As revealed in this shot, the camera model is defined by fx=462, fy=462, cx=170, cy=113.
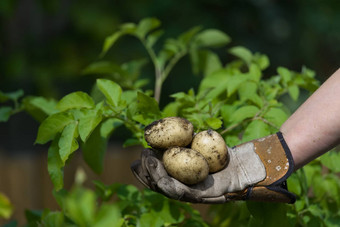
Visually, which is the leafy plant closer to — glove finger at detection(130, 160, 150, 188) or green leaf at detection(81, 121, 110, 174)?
green leaf at detection(81, 121, 110, 174)

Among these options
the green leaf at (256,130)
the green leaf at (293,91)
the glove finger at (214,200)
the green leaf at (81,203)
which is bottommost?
the glove finger at (214,200)

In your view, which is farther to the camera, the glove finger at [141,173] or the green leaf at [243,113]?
the green leaf at [243,113]

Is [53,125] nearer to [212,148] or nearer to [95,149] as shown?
[95,149]

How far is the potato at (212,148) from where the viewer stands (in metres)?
1.39

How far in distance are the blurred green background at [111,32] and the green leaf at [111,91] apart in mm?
2745

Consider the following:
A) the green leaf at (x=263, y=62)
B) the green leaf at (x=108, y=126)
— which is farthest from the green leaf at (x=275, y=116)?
the green leaf at (x=108, y=126)

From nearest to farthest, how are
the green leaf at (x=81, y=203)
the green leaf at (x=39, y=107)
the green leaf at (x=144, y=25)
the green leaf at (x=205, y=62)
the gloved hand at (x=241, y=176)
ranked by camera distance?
1. the green leaf at (x=81, y=203)
2. the gloved hand at (x=241, y=176)
3. the green leaf at (x=39, y=107)
4. the green leaf at (x=144, y=25)
5. the green leaf at (x=205, y=62)

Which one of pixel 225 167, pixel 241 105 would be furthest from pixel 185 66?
pixel 225 167

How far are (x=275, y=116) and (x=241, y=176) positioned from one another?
0.93 ft

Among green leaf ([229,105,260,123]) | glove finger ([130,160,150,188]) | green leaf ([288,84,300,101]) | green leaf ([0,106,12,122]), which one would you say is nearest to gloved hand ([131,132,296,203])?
glove finger ([130,160,150,188])

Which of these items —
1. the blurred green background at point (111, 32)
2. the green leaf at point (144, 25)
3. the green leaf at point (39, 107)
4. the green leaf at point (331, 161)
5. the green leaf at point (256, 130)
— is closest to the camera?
the green leaf at point (256, 130)

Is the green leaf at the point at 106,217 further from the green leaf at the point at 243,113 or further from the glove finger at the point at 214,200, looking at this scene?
the green leaf at the point at 243,113

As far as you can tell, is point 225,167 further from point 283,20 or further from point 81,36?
point 283,20

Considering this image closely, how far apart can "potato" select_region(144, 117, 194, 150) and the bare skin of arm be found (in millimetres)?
319
